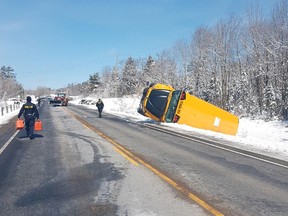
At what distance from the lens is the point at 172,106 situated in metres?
20.9

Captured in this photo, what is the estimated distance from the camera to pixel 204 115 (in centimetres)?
2000

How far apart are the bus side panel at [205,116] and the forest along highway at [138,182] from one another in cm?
791

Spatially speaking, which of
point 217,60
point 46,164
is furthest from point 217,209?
point 217,60

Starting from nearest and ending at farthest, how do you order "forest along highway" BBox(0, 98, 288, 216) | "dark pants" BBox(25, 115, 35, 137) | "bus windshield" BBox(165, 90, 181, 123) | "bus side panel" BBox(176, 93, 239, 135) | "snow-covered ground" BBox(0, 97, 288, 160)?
"forest along highway" BBox(0, 98, 288, 216) < "snow-covered ground" BBox(0, 97, 288, 160) < "dark pants" BBox(25, 115, 35, 137) < "bus side panel" BBox(176, 93, 239, 135) < "bus windshield" BBox(165, 90, 181, 123)

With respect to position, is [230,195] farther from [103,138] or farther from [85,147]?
[103,138]

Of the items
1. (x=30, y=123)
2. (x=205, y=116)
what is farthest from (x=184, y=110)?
(x=30, y=123)

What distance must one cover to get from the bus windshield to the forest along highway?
9.08 meters

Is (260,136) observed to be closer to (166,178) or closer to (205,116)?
(205,116)

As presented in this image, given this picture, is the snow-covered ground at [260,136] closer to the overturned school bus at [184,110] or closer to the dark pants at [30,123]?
the overturned school bus at [184,110]

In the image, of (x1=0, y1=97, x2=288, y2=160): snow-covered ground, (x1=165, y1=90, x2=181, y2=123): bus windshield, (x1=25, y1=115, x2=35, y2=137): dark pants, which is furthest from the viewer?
(x1=165, y1=90, x2=181, y2=123): bus windshield

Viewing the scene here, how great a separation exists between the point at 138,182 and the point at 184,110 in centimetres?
1402

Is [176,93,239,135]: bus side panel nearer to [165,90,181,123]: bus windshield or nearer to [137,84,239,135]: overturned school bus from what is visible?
[137,84,239,135]: overturned school bus

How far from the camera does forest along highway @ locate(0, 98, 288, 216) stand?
17.8 feet

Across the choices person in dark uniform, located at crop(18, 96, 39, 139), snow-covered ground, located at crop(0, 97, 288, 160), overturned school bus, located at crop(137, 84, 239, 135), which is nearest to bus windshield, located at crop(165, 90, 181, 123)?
overturned school bus, located at crop(137, 84, 239, 135)
